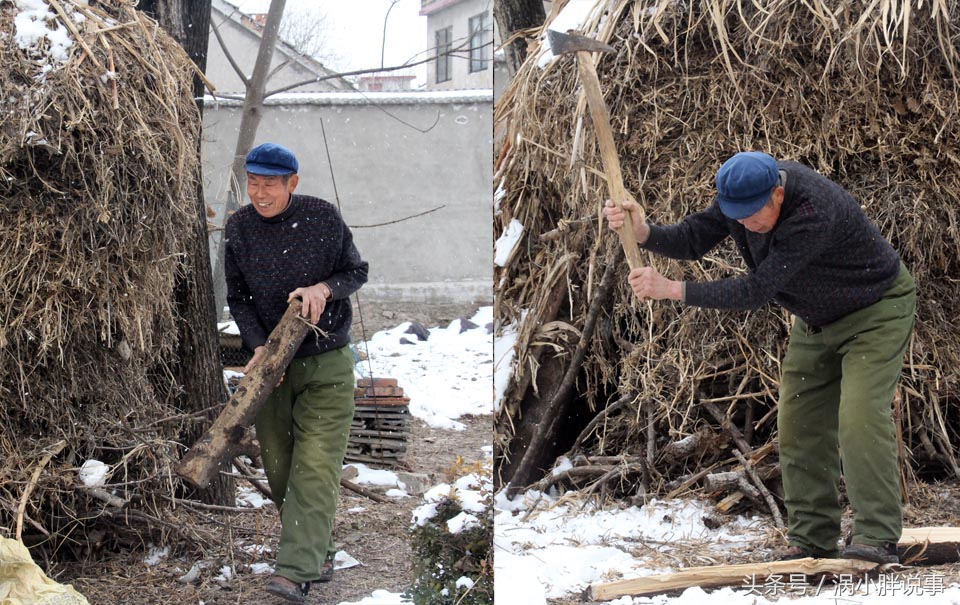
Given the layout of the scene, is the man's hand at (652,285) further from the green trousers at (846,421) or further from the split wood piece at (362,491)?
the split wood piece at (362,491)

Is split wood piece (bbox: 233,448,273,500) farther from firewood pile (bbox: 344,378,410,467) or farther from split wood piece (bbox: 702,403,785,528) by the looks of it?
split wood piece (bbox: 702,403,785,528)

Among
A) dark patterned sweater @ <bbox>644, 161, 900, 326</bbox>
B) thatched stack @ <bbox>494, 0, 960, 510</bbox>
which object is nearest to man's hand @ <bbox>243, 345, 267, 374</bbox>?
dark patterned sweater @ <bbox>644, 161, 900, 326</bbox>

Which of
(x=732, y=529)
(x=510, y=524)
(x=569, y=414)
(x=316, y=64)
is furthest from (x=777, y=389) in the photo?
(x=316, y=64)

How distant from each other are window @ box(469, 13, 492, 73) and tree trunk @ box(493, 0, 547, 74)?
1349 millimetres

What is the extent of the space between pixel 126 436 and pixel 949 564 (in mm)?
2168

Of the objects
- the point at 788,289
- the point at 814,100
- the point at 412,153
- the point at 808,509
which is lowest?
the point at 808,509

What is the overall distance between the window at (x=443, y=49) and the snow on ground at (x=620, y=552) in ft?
4.28

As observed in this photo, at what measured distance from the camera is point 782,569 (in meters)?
2.45

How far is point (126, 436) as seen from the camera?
2.11 m

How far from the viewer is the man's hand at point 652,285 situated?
7.43ft

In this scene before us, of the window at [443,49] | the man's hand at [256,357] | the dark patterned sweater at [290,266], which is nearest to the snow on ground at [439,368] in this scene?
the dark patterned sweater at [290,266]

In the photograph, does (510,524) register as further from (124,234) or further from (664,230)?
(124,234)

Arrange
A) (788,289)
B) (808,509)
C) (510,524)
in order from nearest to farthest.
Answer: (788,289), (808,509), (510,524)

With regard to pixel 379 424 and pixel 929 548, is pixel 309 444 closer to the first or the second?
pixel 379 424
